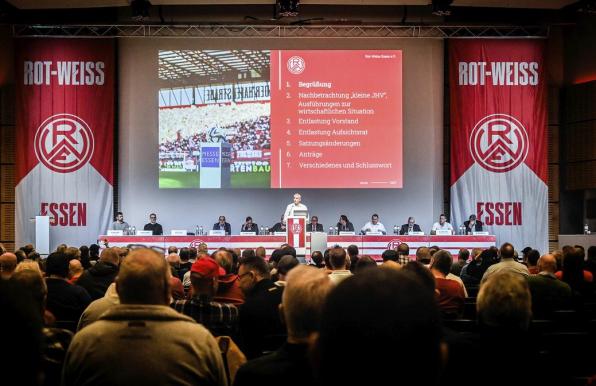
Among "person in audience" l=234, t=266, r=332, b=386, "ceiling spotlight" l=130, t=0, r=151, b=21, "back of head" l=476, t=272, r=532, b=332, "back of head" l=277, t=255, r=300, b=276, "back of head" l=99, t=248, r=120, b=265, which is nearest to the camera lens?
"person in audience" l=234, t=266, r=332, b=386

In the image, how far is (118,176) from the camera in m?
15.4

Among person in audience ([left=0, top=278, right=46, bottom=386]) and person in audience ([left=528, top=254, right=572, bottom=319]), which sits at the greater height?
person in audience ([left=0, top=278, right=46, bottom=386])

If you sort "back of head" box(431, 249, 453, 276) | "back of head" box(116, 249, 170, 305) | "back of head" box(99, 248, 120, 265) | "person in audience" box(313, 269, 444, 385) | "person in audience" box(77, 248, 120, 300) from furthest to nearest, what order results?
"back of head" box(99, 248, 120, 265), "person in audience" box(77, 248, 120, 300), "back of head" box(431, 249, 453, 276), "back of head" box(116, 249, 170, 305), "person in audience" box(313, 269, 444, 385)

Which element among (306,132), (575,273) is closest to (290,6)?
(306,132)

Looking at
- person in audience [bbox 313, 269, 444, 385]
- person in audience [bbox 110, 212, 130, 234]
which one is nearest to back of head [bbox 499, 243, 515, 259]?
person in audience [bbox 313, 269, 444, 385]

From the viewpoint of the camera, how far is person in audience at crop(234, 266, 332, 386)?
1904 millimetres

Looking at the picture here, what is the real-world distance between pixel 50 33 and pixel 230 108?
418 cm

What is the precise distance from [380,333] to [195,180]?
13.7 m

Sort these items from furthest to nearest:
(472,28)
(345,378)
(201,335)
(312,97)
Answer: (472,28) < (312,97) < (201,335) < (345,378)

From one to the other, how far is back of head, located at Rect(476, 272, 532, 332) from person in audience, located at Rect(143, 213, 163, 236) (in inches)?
470

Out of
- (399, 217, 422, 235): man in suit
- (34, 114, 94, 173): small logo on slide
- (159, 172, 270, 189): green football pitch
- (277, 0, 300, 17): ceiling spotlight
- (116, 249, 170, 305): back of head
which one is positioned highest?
(277, 0, 300, 17): ceiling spotlight

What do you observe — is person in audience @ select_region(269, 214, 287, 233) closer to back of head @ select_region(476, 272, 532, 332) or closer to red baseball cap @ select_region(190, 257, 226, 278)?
red baseball cap @ select_region(190, 257, 226, 278)

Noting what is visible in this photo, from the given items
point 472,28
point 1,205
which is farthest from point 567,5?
point 1,205

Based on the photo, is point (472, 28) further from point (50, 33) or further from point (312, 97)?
point (50, 33)
